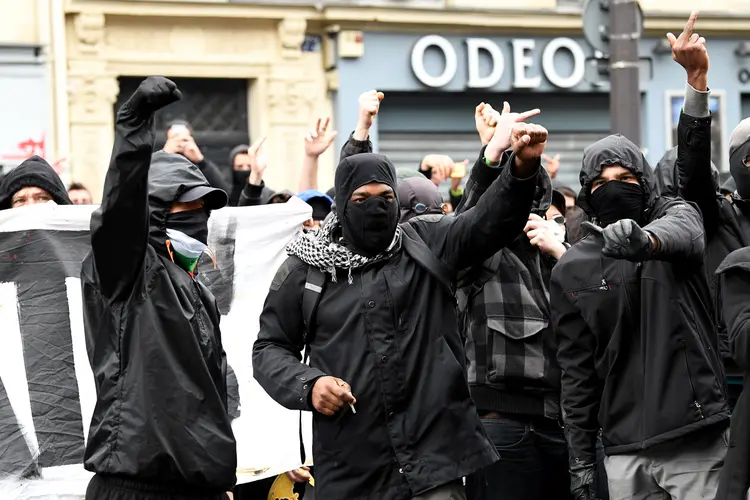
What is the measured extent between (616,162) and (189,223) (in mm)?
1593

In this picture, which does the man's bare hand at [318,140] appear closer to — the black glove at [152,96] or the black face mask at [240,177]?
the black face mask at [240,177]

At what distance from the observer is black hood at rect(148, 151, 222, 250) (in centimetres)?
489

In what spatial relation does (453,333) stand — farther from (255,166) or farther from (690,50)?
(255,166)

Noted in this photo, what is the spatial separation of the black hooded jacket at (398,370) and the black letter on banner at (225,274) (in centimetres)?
178

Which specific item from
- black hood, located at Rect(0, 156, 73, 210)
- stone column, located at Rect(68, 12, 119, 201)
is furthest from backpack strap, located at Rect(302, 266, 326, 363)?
stone column, located at Rect(68, 12, 119, 201)

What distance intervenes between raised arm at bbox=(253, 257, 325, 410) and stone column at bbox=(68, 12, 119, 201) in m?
9.75

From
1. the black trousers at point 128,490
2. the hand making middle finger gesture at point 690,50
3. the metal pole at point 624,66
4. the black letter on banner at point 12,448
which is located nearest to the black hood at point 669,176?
the hand making middle finger gesture at point 690,50

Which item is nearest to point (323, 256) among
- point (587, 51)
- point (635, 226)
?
point (635, 226)

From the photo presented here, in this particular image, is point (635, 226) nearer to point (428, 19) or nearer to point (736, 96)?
point (428, 19)

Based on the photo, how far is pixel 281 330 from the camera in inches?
196

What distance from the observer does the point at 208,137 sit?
15.4 meters

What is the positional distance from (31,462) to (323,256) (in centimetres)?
179

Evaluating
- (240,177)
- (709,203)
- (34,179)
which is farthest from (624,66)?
(34,179)

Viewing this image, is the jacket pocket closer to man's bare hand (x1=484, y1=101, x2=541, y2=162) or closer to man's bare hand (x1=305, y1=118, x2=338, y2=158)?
man's bare hand (x1=484, y1=101, x2=541, y2=162)
